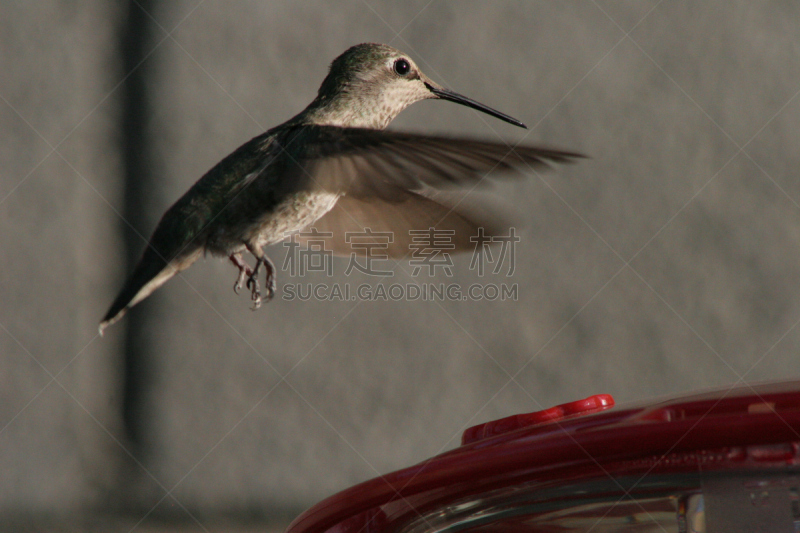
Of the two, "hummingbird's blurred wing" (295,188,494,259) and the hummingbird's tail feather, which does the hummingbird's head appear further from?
the hummingbird's tail feather

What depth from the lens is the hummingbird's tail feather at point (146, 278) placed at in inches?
45.5

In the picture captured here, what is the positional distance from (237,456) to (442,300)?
744mm

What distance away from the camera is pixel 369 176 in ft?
3.14

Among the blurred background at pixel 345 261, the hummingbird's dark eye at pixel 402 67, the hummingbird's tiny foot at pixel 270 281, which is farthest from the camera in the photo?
the blurred background at pixel 345 261

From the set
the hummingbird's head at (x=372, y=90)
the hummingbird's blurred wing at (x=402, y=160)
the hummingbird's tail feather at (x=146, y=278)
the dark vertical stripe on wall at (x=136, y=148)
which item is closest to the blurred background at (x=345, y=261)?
the dark vertical stripe on wall at (x=136, y=148)

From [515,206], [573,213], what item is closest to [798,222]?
[573,213]

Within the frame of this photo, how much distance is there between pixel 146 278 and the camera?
1183 millimetres

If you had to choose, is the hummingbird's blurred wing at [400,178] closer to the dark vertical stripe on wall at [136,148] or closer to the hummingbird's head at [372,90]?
the hummingbird's head at [372,90]

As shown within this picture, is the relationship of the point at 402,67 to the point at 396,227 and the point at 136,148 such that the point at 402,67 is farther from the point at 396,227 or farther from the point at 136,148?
the point at 136,148

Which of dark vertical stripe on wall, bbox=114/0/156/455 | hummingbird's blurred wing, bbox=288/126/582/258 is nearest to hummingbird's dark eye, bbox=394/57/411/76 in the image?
hummingbird's blurred wing, bbox=288/126/582/258

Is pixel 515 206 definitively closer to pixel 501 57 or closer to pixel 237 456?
pixel 501 57

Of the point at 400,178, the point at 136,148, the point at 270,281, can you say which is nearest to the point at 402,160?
the point at 400,178

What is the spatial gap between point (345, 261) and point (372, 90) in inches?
38.7

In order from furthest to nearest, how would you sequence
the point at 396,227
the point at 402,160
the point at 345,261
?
the point at 345,261 → the point at 396,227 → the point at 402,160
